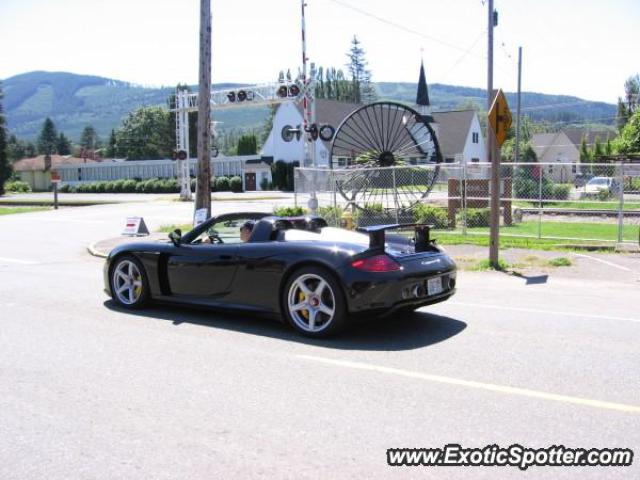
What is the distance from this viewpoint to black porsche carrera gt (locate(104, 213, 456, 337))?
19.8 ft

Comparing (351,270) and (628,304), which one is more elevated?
(351,270)

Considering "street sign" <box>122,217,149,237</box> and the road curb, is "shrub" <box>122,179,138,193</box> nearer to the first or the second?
"street sign" <box>122,217,149,237</box>

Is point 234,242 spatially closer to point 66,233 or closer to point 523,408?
point 523,408

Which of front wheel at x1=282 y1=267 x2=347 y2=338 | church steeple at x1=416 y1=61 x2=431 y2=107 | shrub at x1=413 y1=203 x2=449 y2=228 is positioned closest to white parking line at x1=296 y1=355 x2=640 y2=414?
front wheel at x1=282 y1=267 x2=347 y2=338

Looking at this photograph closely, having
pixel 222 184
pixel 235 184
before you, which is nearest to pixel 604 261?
pixel 235 184

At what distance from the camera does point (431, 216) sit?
18688mm

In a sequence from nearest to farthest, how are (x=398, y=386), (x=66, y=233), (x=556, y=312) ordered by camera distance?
(x=398, y=386), (x=556, y=312), (x=66, y=233)

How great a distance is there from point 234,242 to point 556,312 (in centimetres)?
375

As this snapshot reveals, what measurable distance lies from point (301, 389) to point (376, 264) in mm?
1674

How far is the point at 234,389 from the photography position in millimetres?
4844

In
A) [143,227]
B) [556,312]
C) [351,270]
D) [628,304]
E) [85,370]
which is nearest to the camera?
[85,370]

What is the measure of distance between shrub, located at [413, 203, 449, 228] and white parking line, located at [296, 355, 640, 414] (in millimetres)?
13207

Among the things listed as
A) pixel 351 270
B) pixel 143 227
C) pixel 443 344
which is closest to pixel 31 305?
pixel 351 270

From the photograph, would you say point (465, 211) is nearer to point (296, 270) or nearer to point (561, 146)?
point (296, 270)
